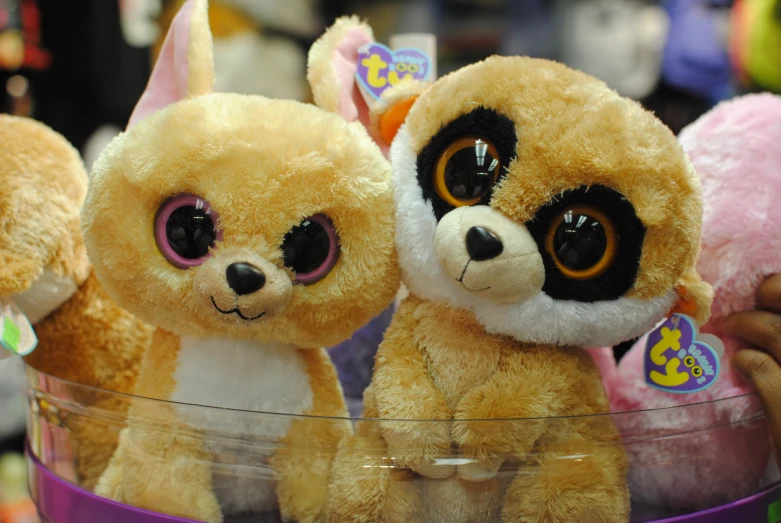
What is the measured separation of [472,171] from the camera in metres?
0.43

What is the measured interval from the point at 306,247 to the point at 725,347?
14.0 inches

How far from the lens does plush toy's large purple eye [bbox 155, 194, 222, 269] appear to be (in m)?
0.42

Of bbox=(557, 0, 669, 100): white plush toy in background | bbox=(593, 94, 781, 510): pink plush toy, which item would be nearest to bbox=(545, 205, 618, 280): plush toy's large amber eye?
bbox=(593, 94, 781, 510): pink plush toy

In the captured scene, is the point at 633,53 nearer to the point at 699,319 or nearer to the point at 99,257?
the point at 699,319

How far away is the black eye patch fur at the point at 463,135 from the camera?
1.40ft

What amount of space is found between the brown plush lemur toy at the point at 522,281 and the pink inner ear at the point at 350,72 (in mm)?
101

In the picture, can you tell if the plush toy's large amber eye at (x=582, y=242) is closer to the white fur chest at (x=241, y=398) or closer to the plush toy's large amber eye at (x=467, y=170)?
the plush toy's large amber eye at (x=467, y=170)

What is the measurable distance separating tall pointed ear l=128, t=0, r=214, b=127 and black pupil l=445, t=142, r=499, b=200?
20 cm

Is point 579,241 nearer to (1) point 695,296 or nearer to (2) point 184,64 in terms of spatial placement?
(1) point 695,296

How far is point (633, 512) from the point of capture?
1.55ft

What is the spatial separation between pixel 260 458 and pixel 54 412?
0.19 metres

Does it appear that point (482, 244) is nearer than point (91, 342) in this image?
Yes

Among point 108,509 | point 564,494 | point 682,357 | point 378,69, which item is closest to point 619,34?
point 378,69

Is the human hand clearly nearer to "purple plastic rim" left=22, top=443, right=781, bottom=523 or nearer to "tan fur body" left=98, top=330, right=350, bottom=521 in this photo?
"purple plastic rim" left=22, top=443, right=781, bottom=523
